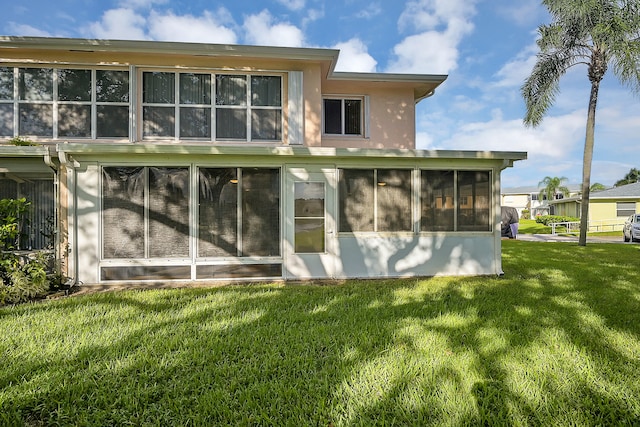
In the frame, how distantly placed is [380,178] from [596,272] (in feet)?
19.1

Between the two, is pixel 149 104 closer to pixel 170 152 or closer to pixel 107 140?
pixel 107 140

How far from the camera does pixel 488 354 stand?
3.60 meters

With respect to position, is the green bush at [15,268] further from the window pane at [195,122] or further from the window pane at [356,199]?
the window pane at [356,199]

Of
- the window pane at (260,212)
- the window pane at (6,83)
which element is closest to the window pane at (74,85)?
the window pane at (6,83)

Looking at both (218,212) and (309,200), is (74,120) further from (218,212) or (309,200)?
(309,200)

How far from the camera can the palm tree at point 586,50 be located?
497 inches

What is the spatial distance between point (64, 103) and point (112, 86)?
3.97ft

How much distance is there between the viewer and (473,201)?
805 cm

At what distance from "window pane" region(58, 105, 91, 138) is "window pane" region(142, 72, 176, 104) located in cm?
146

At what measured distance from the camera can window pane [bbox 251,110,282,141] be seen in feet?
30.4

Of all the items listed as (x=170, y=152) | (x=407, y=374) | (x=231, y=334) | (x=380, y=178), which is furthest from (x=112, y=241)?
(x=407, y=374)

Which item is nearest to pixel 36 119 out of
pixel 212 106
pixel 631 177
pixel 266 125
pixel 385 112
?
pixel 212 106

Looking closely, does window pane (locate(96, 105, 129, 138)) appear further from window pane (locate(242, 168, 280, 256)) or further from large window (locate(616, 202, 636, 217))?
large window (locate(616, 202, 636, 217))

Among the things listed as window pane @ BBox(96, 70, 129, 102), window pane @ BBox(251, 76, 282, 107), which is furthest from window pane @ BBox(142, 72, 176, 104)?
window pane @ BBox(251, 76, 282, 107)
